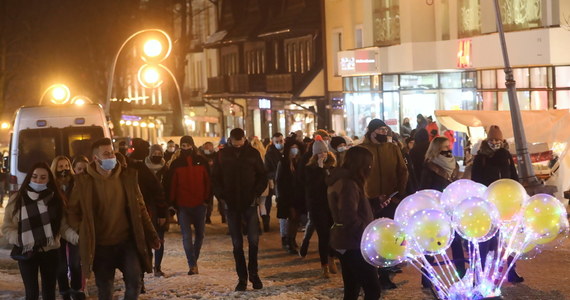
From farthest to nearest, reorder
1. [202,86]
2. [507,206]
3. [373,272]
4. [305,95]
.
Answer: [202,86] → [305,95] → [507,206] → [373,272]

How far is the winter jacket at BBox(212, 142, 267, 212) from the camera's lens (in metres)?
12.2

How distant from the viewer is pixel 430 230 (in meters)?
8.99

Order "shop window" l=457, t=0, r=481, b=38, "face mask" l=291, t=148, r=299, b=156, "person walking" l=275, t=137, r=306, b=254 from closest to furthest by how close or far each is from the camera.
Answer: "person walking" l=275, t=137, r=306, b=254, "face mask" l=291, t=148, r=299, b=156, "shop window" l=457, t=0, r=481, b=38

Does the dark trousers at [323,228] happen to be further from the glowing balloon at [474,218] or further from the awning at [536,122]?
the awning at [536,122]

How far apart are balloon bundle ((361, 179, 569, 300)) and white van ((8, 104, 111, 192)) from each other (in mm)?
9710

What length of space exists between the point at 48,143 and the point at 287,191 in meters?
5.56

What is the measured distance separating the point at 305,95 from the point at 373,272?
37.6 m

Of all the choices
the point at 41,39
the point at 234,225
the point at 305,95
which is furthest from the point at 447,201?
the point at 41,39

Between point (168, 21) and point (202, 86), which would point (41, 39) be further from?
point (202, 86)

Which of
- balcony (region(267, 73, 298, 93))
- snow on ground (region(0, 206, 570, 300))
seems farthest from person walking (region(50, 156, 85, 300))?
balcony (region(267, 73, 298, 93))

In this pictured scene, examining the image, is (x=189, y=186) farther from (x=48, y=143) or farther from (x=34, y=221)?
(x=48, y=143)

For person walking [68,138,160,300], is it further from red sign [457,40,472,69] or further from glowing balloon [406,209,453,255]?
red sign [457,40,472,69]

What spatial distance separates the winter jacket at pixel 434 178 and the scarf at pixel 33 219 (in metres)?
4.27

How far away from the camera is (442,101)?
36531 mm
